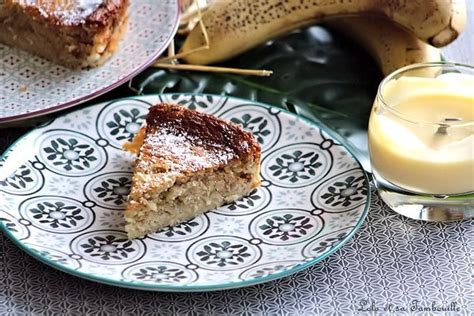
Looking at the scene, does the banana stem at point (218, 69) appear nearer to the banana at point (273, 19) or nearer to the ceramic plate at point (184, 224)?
the banana at point (273, 19)

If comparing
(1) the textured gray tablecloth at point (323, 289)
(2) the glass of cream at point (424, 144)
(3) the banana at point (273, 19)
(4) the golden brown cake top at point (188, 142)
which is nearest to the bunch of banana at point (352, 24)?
(3) the banana at point (273, 19)

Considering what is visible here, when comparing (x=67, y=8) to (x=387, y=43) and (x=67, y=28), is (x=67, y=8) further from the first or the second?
(x=387, y=43)

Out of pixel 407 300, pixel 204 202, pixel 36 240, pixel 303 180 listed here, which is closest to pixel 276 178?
pixel 303 180

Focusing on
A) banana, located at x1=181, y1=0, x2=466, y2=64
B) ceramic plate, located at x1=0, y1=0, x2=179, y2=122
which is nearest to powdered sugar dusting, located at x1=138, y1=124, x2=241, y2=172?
ceramic plate, located at x1=0, y1=0, x2=179, y2=122

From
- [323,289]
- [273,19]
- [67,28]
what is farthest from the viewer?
[273,19]

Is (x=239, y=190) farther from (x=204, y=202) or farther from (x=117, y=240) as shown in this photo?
(x=117, y=240)

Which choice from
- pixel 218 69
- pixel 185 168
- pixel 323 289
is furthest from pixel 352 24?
pixel 323 289
